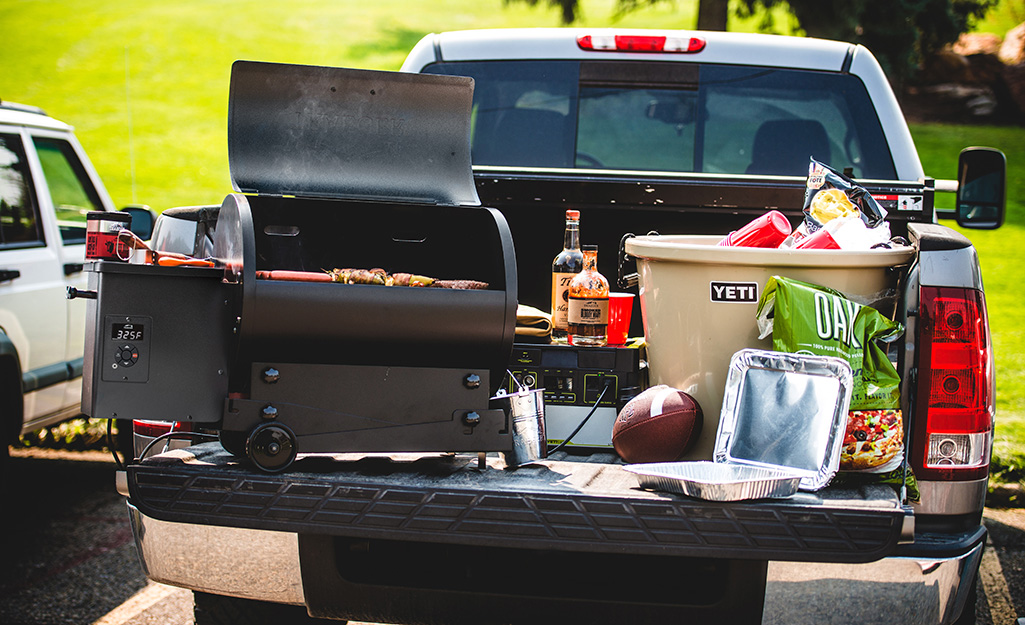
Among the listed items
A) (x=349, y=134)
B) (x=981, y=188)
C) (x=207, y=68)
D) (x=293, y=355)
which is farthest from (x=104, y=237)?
(x=207, y=68)

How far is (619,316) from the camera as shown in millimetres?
2990

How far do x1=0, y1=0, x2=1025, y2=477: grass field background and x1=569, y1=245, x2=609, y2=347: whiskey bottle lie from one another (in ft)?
13.6

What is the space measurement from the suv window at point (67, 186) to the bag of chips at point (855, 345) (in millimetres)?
4445

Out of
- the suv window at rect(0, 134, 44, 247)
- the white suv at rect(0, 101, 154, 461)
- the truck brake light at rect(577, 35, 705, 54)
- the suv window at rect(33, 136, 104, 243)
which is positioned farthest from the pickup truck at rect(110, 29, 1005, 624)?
the suv window at rect(33, 136, 104, 243)

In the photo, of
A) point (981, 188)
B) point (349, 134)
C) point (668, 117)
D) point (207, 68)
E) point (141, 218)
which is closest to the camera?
point (349, 134)

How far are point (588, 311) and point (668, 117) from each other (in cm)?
161

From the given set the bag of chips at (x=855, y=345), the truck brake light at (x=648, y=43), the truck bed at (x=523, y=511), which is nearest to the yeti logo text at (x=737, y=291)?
the bag of chips at (x=855, y=345)

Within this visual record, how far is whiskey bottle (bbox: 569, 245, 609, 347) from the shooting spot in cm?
292

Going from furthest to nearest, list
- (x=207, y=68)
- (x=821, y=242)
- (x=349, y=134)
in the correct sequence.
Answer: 1. (x=207, y=68)
2. (x=349, y=134)
3. (x=821, y=242)

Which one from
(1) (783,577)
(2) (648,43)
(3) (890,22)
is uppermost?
(3) (890,22)

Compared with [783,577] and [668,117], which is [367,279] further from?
[668,117]

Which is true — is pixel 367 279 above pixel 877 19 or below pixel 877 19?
below

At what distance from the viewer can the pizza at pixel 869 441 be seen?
93.0 inches

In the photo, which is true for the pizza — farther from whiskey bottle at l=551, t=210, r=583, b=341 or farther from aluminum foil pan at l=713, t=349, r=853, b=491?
whiskey bottle at l=551, t=210, r=583, b=341
